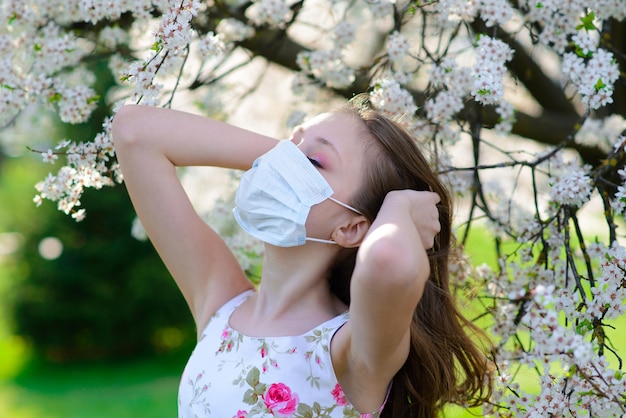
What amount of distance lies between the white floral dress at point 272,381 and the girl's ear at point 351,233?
169 millimetres

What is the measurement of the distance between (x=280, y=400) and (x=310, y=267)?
1.03 feet

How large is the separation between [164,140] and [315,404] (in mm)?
798

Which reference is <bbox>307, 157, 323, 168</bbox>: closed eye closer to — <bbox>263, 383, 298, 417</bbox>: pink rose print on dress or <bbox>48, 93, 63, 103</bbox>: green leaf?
<bbox>263, 383, 298, 417</bbox>: pink rose print on dress

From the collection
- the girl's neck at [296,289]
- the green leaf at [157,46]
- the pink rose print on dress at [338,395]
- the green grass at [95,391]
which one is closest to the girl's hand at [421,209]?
the girl's neck at [296,289]

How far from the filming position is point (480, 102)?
2.54 meters

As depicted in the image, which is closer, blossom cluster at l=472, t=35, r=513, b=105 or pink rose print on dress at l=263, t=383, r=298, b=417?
pink rose print on dress at l=263, t=383, r=298, b=417

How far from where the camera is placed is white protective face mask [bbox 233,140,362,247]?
1.70 metres

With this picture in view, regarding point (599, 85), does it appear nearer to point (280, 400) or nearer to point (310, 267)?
point (310, 267)

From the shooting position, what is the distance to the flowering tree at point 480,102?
1790mm

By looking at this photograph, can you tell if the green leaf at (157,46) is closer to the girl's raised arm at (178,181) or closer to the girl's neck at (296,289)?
the girl's raised arm at (178,181)

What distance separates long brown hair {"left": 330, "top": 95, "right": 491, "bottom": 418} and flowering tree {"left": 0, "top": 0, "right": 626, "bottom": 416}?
122mm

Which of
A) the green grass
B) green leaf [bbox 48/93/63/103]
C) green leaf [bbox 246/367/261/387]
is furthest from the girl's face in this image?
the green grass

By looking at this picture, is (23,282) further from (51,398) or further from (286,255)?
(286,255)

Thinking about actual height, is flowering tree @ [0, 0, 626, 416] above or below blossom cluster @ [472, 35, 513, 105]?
below
